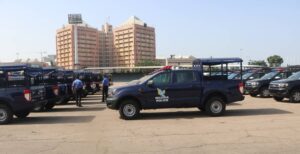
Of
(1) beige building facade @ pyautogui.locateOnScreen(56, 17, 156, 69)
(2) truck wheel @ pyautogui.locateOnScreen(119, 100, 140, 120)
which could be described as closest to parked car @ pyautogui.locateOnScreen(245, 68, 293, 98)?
(2) truck wheel @ pyautogui.locateOnScreen(119, 100, 140, 120)

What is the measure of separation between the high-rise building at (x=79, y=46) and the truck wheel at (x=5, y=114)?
115m

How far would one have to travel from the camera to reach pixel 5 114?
42.6ft

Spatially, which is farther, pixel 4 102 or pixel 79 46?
pixel 79 46

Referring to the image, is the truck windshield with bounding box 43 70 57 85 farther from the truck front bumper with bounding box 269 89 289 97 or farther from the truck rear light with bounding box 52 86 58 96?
the truck front bumper with bounding box 269 89 289 97

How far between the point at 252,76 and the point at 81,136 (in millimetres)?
18182

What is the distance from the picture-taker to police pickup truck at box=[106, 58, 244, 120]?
44.4 feet

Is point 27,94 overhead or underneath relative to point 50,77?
underneath

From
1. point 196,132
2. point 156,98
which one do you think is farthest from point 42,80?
point 196,132

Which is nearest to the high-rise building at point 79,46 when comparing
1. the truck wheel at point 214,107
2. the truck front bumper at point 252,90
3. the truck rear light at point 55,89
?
the truck front bumper at point 252,90

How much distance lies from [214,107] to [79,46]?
395 feet

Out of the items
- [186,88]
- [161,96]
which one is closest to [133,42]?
[186,88]

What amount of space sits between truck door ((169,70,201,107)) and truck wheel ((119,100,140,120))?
146 cm

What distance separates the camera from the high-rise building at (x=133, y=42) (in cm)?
13888

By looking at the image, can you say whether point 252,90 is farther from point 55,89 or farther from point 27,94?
point 27,94
